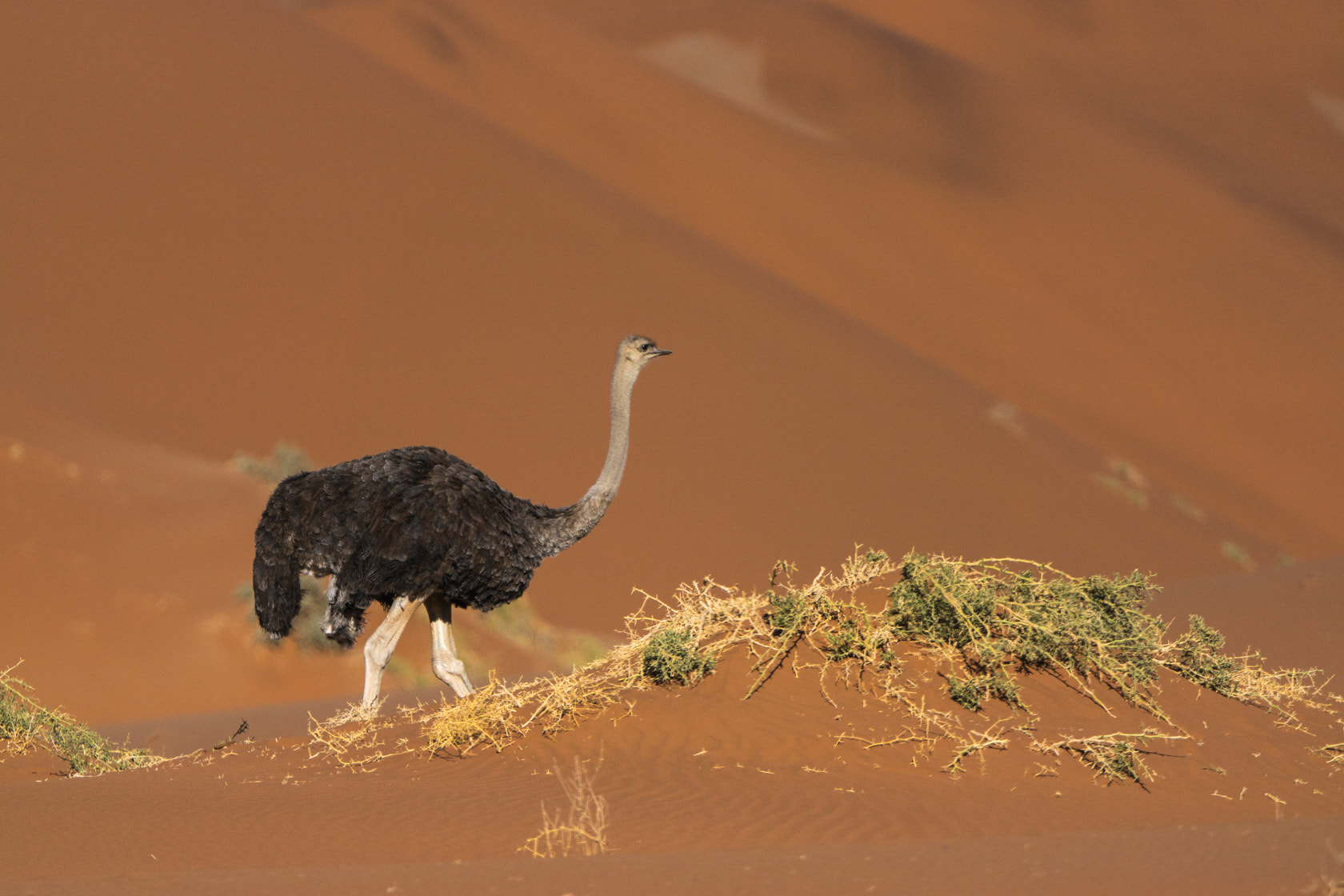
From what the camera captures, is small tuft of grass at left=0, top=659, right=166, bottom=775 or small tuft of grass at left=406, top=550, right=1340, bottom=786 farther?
small tuft of grass at left=0, top=659, right=166, bottom=775

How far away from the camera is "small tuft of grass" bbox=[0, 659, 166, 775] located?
10500 millimetres

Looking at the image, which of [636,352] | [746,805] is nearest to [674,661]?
[746,805]

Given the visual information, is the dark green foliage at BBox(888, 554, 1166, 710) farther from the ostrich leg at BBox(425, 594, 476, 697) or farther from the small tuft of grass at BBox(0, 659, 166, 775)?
the small tuft of grass at BBox(0, 659, 166, 775)

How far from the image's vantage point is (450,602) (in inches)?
412

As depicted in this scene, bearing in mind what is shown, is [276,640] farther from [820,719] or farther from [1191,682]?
[1191,682]

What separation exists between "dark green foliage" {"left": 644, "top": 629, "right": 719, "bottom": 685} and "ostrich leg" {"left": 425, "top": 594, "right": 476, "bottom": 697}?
1565mm

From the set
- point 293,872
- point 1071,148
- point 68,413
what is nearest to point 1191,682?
point 293,872

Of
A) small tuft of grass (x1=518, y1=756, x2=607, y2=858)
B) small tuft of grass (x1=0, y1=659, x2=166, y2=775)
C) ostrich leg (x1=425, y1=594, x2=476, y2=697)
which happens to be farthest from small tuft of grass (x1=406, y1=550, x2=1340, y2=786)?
small tuft of grass (x1=0, y1=659, x2=166, y2=775)

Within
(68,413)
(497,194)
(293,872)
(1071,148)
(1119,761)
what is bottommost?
(293,872)

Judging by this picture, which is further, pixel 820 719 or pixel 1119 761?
pixel 820 719

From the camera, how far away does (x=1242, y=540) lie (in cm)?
3175

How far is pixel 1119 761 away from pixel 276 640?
19.0 feet

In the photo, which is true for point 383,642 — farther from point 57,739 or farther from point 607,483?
point 57,739

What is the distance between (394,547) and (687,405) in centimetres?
1826
